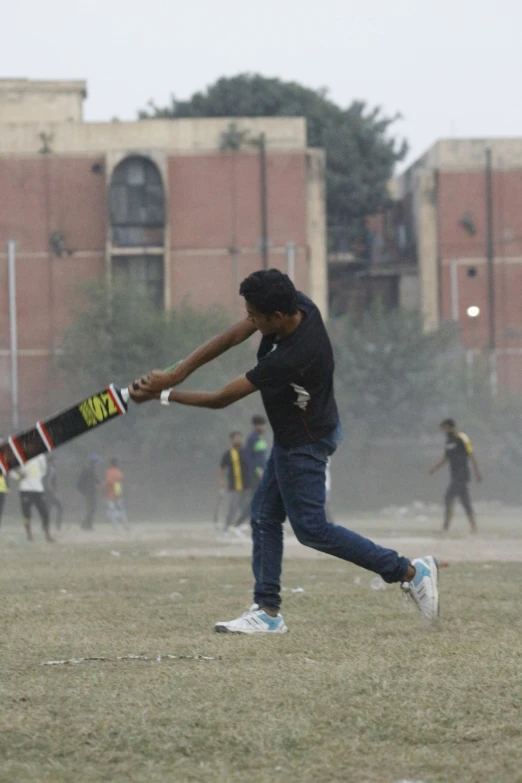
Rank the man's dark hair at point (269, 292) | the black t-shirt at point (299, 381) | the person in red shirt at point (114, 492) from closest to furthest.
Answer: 1. the man's dark hair at point (269, 292)
2. the black t-shirt at point (299, 381)
3. the person in red shirt at point (114, 492)

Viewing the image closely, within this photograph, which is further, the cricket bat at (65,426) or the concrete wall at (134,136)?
the concrete wall at (134,136)

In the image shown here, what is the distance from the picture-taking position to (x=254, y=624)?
7.07 metres

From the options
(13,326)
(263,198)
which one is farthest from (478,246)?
(13,326)

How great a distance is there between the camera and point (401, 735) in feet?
14.9

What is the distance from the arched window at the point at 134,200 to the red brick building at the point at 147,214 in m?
0.04

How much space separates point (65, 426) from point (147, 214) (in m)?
44.0

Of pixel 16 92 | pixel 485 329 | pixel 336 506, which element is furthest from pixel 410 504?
pixel 16 92

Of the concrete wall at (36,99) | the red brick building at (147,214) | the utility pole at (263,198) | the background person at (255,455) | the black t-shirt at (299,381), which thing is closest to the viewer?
the black t-shirt at (299,381)

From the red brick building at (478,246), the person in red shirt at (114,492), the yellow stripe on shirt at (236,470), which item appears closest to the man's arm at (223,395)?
the yellow stripe on shirt at (236,470)

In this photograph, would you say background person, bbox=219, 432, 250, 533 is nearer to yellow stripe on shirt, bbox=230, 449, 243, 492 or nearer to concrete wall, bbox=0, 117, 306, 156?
yellow stripe on shirt, bbox=230, 449, 243, 492

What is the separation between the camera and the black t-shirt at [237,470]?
23781 millimetres

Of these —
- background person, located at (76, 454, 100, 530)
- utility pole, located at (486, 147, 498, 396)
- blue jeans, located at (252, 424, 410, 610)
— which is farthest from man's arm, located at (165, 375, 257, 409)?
utility pole, located at (486, 147, 498, 396)

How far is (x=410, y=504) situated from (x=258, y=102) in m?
25.5

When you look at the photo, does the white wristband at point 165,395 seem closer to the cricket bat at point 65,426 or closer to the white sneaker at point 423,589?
the cricket bat at point 65,426
